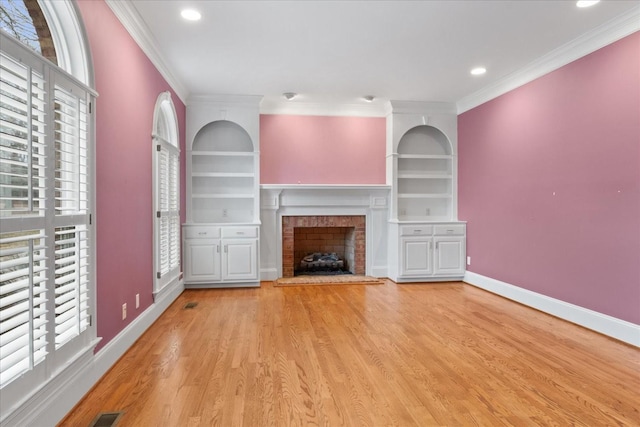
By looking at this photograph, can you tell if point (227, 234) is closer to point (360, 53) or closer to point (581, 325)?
point (360, 53)

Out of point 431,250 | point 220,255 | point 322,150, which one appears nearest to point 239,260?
point 220,255

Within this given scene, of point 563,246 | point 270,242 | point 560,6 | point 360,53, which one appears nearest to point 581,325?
point 563,246

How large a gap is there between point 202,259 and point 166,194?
4.06 feet

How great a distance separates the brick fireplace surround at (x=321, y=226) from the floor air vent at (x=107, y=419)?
3622mm

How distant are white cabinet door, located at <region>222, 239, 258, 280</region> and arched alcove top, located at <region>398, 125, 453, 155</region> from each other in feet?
9.47

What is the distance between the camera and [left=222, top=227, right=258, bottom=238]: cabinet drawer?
4.93 meters

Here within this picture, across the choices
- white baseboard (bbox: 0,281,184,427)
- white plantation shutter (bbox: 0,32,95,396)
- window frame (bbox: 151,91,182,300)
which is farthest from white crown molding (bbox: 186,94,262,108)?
white baseboard (bbox: 0,281,184,427)

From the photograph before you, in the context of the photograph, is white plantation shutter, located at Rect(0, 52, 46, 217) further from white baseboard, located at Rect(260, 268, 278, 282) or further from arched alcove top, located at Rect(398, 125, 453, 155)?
arched alcove top, located at Rect(398, 125, 453, 155)

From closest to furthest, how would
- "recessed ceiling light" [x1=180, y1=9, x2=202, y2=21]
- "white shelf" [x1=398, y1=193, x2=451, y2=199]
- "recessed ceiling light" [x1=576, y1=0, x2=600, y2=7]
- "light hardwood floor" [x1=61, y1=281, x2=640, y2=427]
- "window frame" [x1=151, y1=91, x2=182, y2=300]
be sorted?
"light hardwood floor" [x1=61, y1=281, x2=640, y2=427] < "recessed ceiling light" [x1=576, y1=0, x2=600, y2=7] < "recessed ceiling light" [x1=180, y1=9, x2=202, y2=21] < "window frame" [x1=151, y1=91, x2=182, y2=300] < "white shelf" [x1=398, y1=193, x2=451, y2=199]

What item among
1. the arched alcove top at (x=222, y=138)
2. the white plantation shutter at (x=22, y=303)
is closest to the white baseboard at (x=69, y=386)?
the white plantation shutter at (x=22, y=303)

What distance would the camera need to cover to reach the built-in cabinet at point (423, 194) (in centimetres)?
532

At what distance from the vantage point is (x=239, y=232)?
4.96m

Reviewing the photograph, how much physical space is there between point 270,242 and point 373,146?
7.64 feet

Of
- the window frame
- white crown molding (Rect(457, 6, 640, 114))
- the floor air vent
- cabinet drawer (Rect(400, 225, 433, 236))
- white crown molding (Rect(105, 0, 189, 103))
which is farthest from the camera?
cabinet drawer (Rect(400, 225, 433, 236))
